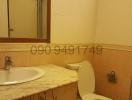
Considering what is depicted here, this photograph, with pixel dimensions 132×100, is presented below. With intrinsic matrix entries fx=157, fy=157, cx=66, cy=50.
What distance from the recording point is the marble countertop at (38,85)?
88cm

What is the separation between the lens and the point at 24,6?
151 cm

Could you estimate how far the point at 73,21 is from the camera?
5.91 feet

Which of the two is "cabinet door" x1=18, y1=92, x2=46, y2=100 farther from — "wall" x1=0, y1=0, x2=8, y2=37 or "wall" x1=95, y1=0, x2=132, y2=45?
"wall" x1=95, y1=0, x2=132, y2=45

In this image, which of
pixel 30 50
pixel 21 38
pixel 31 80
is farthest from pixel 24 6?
pixel 31 80

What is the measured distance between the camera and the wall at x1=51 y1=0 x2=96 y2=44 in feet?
5.41

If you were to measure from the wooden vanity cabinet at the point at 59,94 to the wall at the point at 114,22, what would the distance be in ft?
2.96

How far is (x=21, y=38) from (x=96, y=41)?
3.31ft

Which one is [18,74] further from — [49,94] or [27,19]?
[27,19]

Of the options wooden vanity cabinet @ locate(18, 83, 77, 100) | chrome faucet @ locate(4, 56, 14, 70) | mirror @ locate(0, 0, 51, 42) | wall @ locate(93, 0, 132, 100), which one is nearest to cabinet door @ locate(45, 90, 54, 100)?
wooden vanity cabinet @ locate(18, 83, 77, 100)

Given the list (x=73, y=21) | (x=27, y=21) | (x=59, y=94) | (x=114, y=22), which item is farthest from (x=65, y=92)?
(x=114, y=22)

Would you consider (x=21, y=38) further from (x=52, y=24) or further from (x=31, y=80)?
(x=31, y=80)

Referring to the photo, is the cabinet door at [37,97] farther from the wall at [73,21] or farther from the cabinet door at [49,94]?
the wall at [73,21]

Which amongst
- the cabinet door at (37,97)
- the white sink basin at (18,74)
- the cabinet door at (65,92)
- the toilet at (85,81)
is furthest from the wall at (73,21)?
the cabinet door at (37,97)

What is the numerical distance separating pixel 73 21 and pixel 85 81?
2.29ft
